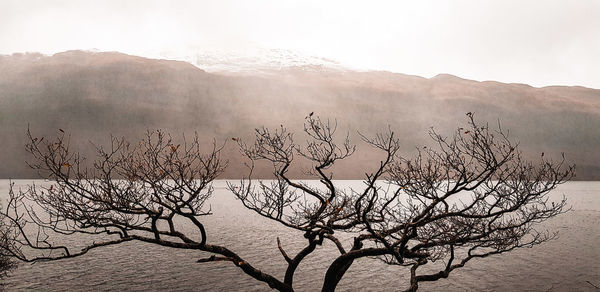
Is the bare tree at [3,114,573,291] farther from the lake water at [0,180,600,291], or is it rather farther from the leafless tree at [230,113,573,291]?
the lake water at [0,180,600,291]

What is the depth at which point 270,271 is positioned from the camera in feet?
108

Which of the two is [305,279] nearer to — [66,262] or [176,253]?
[176,253]

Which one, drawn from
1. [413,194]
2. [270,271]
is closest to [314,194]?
[413,194]

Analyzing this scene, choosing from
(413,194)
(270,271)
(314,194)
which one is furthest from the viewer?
(270,271)

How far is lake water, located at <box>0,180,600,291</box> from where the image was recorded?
2817 cm

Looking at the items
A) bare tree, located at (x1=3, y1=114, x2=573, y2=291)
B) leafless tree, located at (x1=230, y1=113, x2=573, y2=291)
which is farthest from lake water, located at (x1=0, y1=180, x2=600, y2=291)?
bare tree, located at (x1=3, y1=114, x2=573, y2=291)

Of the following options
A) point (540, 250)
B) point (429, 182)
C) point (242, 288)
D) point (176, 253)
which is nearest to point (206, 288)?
point (242, 288)

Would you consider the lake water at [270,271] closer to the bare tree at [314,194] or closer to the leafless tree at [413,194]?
the leafless tree at [413,194]

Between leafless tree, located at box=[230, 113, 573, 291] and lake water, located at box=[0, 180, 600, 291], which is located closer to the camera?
leafless tree, located at box=[230, 113, 573, 291]

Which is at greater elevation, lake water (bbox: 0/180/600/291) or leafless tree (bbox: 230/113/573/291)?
leafless tree (bbox: 230/113/573/291)

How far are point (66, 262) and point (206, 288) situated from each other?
15473mm

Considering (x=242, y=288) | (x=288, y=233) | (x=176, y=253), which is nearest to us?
(x=242, y=288)

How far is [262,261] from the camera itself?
3731cm

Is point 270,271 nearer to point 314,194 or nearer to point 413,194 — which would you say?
point 314,194
